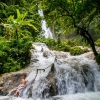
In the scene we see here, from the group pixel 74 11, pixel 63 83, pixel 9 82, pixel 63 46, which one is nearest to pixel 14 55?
pixel 9 82

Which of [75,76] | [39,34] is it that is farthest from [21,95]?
[39,34]

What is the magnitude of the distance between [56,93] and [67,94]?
1.74ft

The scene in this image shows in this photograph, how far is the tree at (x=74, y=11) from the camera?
1016 centimetres

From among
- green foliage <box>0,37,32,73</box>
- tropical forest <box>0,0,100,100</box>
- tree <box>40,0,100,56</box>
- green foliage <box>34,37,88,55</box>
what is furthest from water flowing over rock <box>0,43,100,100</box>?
green foliage <box>34,37,88,55</box>

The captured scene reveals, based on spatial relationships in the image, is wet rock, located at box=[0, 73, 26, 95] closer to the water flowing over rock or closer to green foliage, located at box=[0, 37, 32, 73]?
the water flowing over rock

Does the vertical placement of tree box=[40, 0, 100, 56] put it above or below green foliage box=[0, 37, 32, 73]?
above

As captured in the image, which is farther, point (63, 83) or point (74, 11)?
point (74, 11)

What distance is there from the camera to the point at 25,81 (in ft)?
28.6

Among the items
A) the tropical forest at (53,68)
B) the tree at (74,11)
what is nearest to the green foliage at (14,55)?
the tropical forest at (53,68)

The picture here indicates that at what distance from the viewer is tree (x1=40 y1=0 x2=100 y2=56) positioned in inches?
400

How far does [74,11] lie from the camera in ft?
35.4

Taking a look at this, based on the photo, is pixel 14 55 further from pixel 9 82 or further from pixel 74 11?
pixel 74 11

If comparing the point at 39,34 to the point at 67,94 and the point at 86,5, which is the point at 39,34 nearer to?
the point at 86,5

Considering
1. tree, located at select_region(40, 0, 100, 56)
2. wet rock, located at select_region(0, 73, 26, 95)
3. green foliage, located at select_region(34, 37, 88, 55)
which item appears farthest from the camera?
green foliage, located at select_region(34, 37, 88, 55)
